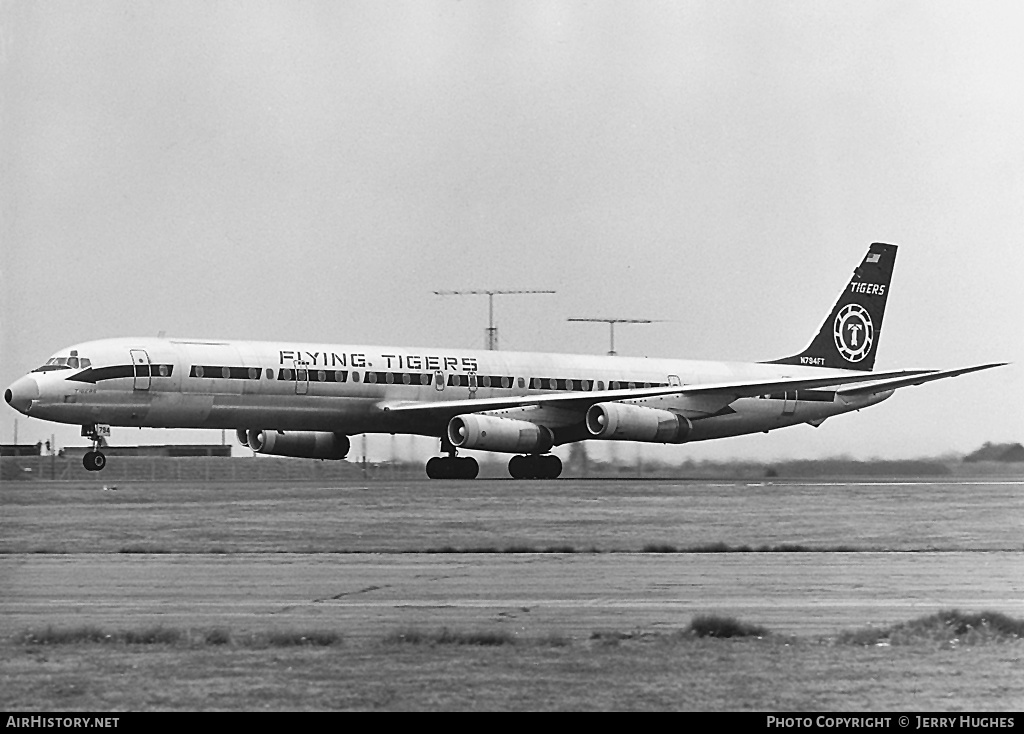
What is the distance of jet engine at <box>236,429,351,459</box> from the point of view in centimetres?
5016

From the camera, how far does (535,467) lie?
50125 mm

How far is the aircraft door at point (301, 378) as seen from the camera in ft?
149

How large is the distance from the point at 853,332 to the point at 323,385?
958 inches

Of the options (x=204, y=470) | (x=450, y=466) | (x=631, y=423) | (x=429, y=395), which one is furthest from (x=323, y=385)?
(x=204, y=470)

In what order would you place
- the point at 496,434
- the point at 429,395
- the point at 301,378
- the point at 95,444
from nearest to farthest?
the point at 95,444 < the point at 301,378 < the point at 496,434 < the point at 429,395

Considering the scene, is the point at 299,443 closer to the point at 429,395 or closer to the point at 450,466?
the point at 429,395

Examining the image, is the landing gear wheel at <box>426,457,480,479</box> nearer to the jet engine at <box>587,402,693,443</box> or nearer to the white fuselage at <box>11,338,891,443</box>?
the white fuselage at <box>11,338,891,443</box>

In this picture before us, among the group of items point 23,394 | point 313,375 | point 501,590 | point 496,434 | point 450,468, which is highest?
point 313,375

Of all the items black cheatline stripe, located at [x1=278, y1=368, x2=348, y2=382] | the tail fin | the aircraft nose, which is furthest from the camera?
the tail fin

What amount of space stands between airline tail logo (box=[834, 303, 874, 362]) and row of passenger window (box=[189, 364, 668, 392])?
10.2m

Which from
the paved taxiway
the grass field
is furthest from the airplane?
the paved taxiway

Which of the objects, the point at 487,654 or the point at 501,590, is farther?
the point at 501,590

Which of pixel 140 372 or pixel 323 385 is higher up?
pixel 140 372

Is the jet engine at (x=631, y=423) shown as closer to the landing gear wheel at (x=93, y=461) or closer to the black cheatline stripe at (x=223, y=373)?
the black cheatline stripe at (x=223, y=373)
